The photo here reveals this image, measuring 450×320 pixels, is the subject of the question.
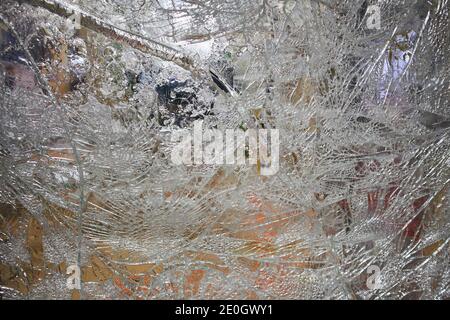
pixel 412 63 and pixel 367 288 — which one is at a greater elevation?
pixel 412 63

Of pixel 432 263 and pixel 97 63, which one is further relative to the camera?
pixel 432 263

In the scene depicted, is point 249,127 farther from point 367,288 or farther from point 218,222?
point 367,288

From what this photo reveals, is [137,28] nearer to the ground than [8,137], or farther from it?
farther from it

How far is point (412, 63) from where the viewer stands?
3.47ft

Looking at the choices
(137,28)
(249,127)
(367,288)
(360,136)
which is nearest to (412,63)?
(360,136)

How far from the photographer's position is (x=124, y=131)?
100cm

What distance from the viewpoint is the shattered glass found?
3.22ft

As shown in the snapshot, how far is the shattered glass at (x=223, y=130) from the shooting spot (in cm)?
98

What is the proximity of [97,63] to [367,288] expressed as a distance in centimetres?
91

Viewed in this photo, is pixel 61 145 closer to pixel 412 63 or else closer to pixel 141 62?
pixel 141 62

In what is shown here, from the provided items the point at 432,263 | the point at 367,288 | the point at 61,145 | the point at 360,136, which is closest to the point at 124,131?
the point at 61,145

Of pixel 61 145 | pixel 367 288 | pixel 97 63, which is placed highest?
pixel 97 63

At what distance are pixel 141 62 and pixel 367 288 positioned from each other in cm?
83

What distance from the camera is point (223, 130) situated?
3.27 feet
